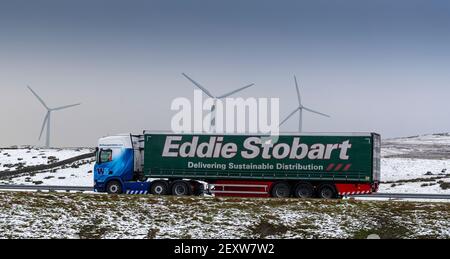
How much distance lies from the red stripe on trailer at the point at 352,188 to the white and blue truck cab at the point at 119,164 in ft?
34.0

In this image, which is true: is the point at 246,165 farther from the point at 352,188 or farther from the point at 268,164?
the point at 352,188

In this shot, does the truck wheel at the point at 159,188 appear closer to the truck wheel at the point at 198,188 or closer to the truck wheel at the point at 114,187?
the truck wheel at the point at 198,188

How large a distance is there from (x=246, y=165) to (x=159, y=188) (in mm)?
4708

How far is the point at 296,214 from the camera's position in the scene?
28.6 metres

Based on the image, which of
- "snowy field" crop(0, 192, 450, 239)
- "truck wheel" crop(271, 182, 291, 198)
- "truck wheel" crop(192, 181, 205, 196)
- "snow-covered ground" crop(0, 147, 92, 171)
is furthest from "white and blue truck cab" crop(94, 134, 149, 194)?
"snow-covered ground" crop(0, 147, 92, 171)

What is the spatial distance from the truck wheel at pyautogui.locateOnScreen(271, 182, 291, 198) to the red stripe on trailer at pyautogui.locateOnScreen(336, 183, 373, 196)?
2553mm

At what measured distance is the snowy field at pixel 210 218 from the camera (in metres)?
26.4

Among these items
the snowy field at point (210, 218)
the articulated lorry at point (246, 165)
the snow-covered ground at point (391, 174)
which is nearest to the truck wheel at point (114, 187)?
the articulated lorry at point (246, 165)

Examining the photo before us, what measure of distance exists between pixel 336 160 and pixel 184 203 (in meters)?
10.3
